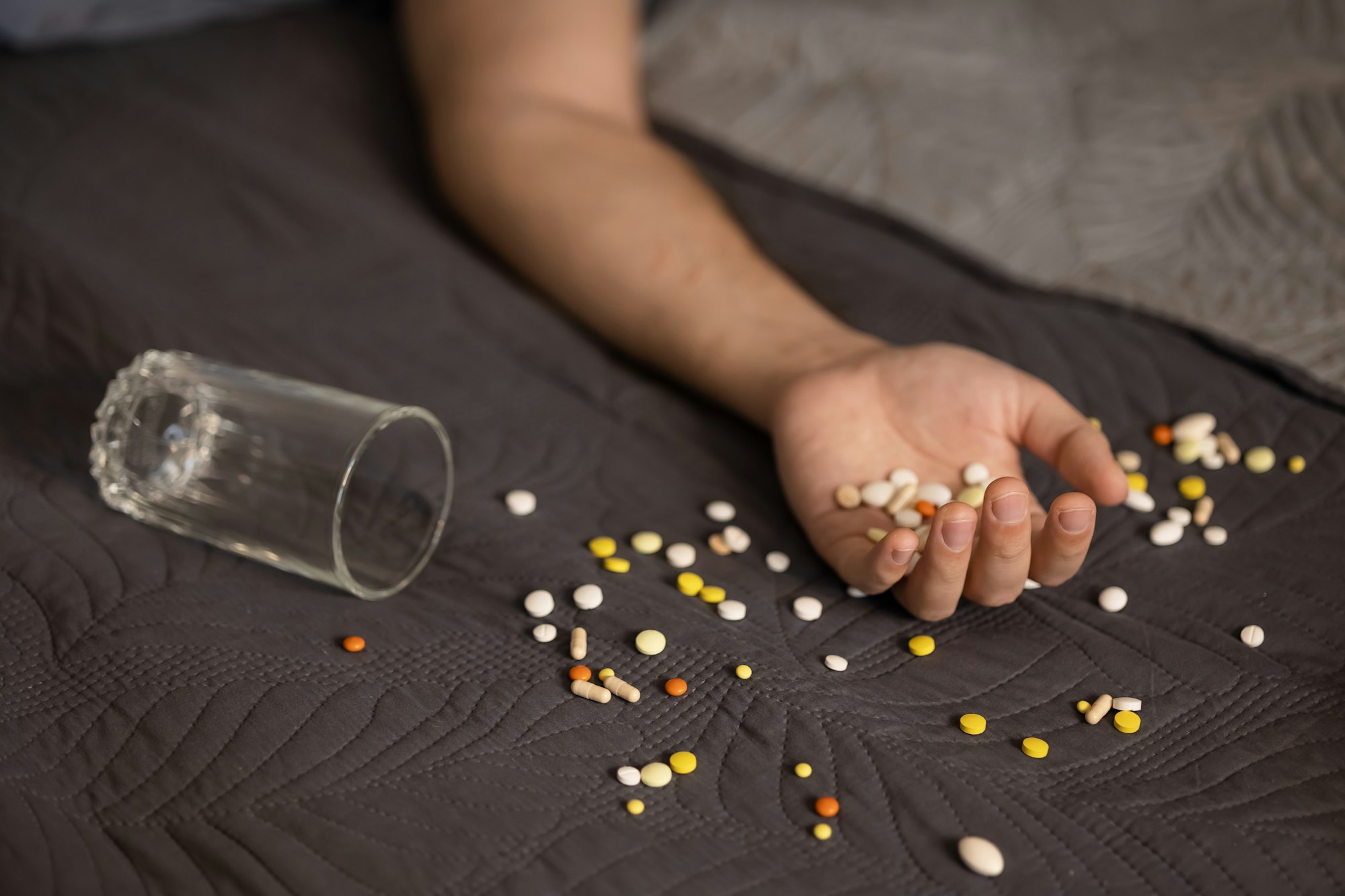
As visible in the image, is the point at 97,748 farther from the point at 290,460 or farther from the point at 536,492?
the point at 536,492

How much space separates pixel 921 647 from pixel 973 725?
7 centimetres

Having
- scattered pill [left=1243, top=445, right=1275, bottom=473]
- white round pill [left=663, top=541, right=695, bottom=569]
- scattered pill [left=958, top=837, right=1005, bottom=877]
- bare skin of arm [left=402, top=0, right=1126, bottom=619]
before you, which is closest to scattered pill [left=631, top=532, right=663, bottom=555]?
white round pill [left=663, top=541, right=695, bottom=569]

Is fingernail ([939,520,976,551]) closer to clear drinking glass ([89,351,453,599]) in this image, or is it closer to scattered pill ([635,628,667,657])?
scattered pill ([635,628,667,657])

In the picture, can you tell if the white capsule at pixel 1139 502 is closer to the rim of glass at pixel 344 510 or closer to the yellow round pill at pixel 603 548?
the yellow round pill at pixel 603 548

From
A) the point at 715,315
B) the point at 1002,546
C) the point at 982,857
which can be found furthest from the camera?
the point at 715,315

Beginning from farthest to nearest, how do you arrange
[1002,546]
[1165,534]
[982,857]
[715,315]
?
[715,315], [1165,534], [1002,546], [982,857]

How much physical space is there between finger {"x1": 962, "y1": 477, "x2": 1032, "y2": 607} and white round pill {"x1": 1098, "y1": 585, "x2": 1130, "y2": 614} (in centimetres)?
7

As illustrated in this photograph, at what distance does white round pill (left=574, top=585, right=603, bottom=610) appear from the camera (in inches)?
29.7

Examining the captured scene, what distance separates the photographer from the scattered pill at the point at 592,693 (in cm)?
68

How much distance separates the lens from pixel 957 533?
0.67 m

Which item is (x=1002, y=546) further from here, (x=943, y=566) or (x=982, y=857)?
(x=982, y=857)

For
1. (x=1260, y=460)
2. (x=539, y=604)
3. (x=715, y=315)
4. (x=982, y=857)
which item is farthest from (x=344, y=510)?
(x=1260, y=460)

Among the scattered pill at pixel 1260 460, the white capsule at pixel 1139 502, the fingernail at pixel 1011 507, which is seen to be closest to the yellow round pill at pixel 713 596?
the fingernail at pixel 1011 507

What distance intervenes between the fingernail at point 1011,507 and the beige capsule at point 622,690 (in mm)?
253
